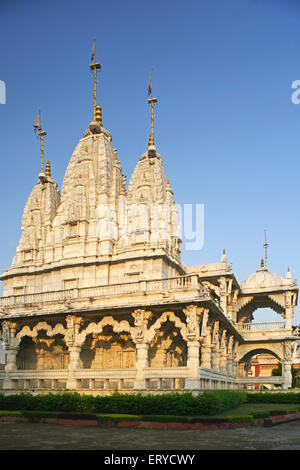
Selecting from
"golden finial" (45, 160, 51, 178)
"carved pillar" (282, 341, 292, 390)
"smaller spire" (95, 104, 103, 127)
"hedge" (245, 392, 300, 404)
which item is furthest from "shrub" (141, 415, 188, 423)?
"golden finial" (45, 160, 51, 178)

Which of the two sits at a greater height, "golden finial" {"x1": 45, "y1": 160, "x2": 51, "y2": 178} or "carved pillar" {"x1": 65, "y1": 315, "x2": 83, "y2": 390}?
"golden finial" {"x1": 45, "y1": 160, "x2": 51, "y2": 178}

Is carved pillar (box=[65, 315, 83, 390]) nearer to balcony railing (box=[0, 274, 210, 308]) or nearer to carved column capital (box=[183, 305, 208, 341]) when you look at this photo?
balcony railing (box=[0, 274, 210, 308])

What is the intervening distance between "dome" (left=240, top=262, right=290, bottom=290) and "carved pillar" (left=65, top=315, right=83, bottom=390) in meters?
21.9

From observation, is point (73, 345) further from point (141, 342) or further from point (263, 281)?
point (263, 281)

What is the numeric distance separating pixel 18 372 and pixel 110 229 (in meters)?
13.3

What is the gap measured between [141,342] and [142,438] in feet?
33.9

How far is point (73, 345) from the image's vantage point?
89.5 ft

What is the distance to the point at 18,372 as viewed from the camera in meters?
28.6

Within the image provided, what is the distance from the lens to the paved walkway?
1349 centimetres

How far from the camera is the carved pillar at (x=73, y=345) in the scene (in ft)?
87.4

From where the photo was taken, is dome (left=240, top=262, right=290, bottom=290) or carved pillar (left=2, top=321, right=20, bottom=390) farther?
dome (left=240, top=262, right=290, bottom=290)

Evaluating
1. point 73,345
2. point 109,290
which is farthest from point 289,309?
point 73,345
